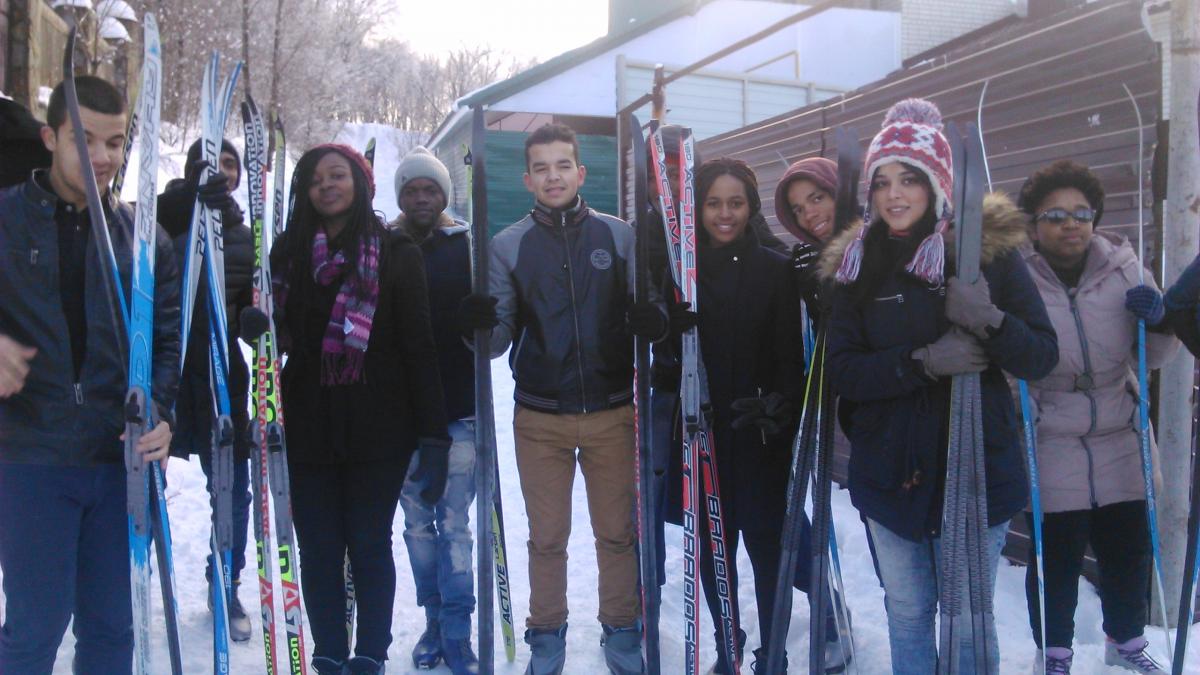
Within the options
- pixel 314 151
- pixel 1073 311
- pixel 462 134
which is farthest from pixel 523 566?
pixel 462 134

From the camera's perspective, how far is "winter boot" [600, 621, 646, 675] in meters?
2.78

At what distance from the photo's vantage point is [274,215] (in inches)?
108

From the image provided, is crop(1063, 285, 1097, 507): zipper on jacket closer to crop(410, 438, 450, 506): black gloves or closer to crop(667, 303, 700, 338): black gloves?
crop(667, 303, 700, 338): black gloves

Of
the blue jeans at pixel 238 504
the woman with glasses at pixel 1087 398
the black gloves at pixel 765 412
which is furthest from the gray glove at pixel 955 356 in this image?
the blue jeans at pixel 238 504

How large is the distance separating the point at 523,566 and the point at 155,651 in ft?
5.40

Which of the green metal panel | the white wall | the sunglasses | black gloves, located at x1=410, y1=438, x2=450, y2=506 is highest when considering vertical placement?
the white wall

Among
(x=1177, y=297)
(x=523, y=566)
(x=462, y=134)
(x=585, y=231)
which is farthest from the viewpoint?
(x=462, y=134)

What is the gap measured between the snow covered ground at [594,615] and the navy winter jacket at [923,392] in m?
1.18

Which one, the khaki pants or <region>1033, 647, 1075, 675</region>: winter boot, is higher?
the khaki pants

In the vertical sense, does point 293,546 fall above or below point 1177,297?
below

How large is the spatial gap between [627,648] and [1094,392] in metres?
1.76

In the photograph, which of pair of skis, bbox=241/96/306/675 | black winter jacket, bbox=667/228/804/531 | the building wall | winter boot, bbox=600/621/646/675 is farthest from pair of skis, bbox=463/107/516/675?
the building wall

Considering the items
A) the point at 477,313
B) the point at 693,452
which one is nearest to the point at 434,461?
the point at 477,313

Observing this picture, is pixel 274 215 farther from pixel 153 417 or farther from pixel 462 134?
pixel 462 134
